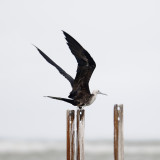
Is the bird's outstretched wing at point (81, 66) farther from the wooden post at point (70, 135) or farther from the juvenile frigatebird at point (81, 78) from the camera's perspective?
the wooden post at point (70, 135)

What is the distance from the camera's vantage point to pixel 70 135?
36.8 feet

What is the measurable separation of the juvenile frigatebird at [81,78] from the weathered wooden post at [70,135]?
3.94 ft

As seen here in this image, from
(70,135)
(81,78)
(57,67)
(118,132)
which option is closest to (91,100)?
(81,78)

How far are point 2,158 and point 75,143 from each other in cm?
1339

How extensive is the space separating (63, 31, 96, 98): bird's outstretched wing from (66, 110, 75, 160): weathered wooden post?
4.87ft

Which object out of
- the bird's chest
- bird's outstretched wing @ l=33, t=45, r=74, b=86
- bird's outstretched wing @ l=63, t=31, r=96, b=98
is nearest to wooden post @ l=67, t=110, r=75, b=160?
bird's outstretched wing @ l=63, t=31, r=96, b=98

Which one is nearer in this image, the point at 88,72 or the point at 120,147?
the point at 120,147

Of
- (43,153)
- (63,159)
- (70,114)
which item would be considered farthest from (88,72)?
(43,153)

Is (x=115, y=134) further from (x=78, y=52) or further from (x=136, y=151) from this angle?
(x=136, y=151)

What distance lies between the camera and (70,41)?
1236 centimetres

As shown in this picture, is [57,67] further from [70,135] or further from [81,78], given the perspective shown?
[70,135]

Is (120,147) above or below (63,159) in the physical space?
below

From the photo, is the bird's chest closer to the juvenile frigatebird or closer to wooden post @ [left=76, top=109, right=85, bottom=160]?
the juvenile frigatebird

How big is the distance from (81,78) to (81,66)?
0.31 m
